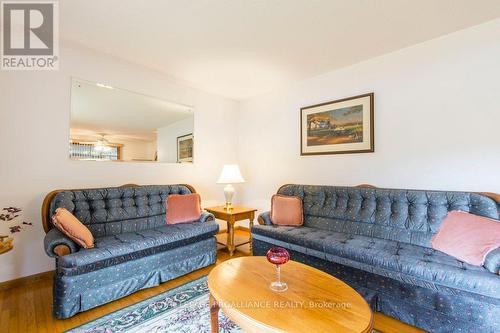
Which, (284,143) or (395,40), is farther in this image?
(284,143)

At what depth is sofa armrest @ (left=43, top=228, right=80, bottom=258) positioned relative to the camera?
182 cm

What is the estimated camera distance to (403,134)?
269cm

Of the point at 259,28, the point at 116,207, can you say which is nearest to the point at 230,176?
the point at 116,207

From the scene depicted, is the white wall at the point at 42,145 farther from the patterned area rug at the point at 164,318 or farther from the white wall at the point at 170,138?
the patterned area rug at the point at 164,318

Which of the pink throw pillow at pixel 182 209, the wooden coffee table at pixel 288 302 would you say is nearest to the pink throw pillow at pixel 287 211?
the pink throw pillow at pixel 182 209

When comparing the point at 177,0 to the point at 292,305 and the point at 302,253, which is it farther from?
the point at 302,253

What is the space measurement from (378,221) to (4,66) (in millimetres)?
4002

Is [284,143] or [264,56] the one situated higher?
[264,56]

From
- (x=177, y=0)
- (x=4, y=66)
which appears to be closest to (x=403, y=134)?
(x=177, y=0)

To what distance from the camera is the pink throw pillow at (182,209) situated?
9.55 ft

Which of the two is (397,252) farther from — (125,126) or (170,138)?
(125,126)

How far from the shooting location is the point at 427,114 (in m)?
2.53
